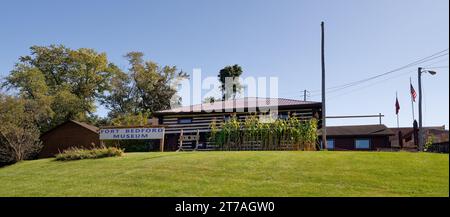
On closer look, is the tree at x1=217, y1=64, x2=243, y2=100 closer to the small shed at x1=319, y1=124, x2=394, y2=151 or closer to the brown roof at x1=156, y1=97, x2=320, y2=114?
the small shed at x1=319, y1=124, x2=394, y2=151

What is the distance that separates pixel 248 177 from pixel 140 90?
44202 mm

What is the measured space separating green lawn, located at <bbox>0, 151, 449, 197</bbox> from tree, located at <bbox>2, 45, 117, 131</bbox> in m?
28.1

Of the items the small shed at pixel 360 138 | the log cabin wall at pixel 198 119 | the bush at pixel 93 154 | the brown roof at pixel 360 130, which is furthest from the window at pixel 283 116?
the brown roof at pixel 360 130

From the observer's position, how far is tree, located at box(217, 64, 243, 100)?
53406 mm

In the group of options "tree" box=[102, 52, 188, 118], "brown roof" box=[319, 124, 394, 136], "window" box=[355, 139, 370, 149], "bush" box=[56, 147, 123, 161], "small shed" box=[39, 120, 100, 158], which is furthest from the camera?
"tree" box=[102, 52, 188, 118]

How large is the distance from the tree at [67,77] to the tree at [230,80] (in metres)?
13.7

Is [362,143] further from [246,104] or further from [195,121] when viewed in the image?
[195,121]

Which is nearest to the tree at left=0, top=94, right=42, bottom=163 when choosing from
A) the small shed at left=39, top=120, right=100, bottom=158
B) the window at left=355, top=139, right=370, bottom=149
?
the small shed at left=39, top=120, right=100, bottom=158

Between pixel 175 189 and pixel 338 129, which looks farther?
pixel 338 129
